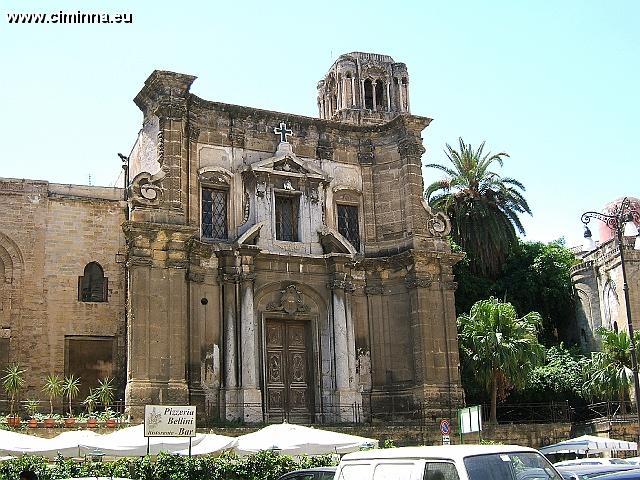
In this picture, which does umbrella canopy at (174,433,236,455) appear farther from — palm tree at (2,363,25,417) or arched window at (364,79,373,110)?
arched window at (364,79,373,110)

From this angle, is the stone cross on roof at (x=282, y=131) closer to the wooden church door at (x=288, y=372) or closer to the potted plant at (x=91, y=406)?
the wooden church door at (x=288, y=372)

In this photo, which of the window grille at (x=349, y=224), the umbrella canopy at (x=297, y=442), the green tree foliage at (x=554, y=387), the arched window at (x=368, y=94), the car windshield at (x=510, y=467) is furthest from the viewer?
the arched window at (x=368, y=94)

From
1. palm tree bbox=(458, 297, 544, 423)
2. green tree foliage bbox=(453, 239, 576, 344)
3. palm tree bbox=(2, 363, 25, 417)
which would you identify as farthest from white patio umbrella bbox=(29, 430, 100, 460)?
green tree foliage bbox=(453, 239, 576, 344)

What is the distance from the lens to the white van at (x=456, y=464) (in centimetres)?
820

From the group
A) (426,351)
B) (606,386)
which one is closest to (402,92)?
(606,386)

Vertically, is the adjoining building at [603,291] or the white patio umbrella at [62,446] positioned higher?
the adjoining building at [603,291]

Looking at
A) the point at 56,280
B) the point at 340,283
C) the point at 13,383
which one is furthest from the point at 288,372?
the point at 56,280

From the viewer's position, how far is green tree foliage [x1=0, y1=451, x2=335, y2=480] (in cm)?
1717

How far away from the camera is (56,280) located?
30.0 m

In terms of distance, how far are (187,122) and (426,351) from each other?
1048cm

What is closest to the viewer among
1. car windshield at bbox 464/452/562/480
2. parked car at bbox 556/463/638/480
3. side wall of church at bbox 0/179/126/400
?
car windshield at bbox 464/452/562/480

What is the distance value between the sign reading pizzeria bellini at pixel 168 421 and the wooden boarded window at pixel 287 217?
11.0 m

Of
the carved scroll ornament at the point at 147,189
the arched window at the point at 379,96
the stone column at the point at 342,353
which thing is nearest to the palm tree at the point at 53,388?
the carved scroll ornament at the point at 147,189

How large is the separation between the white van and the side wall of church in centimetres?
2152
